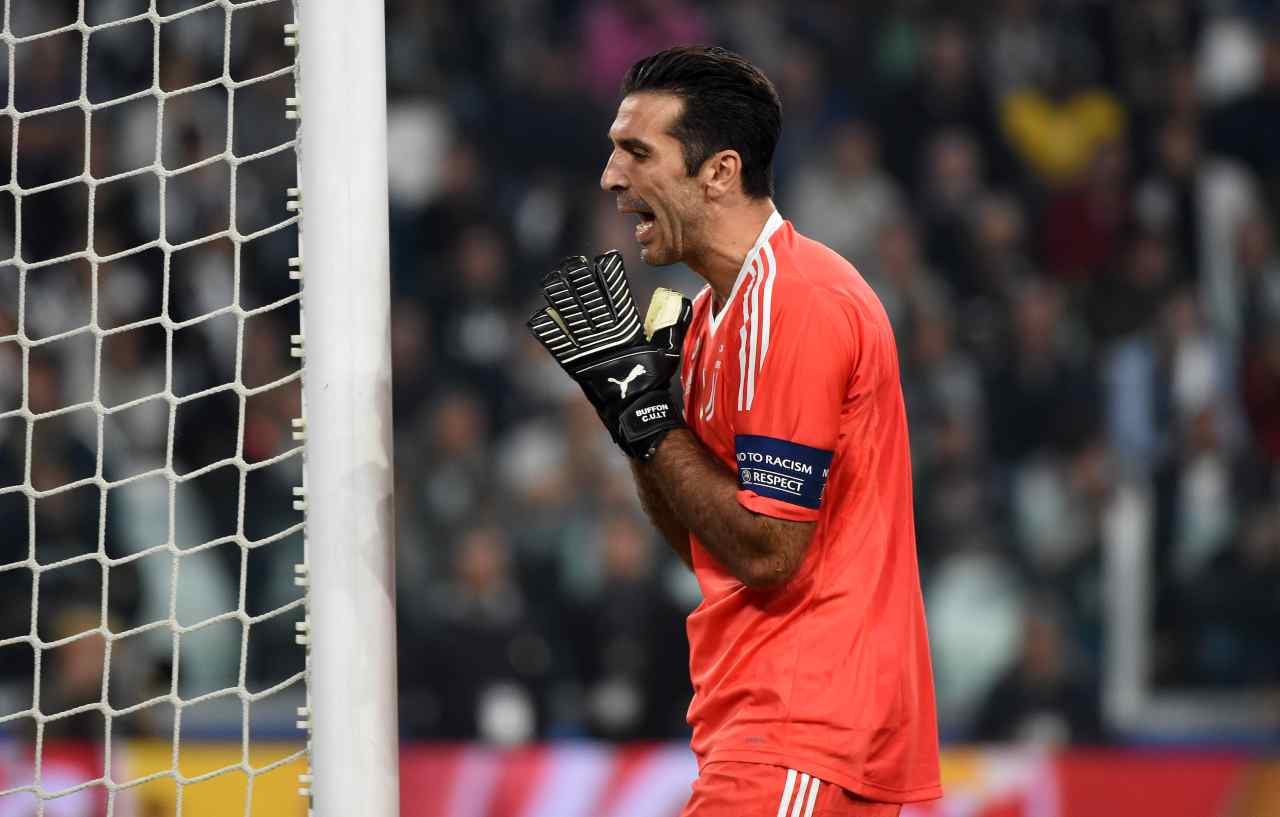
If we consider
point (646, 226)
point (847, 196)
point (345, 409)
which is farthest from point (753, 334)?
point (847, 196)

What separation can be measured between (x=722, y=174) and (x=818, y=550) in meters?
0.61

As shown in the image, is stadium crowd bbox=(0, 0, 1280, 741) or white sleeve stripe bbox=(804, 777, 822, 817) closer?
white sleeve stripe bbox=(804, 777, 822, 817)

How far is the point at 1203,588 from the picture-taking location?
648 cm

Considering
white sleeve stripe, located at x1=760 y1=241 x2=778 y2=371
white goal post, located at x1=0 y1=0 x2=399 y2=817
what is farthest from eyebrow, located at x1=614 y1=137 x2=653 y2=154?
white goal post, located at x1=0 y1=0 x2=399 y2=817

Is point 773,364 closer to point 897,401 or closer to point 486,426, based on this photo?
point 897,401

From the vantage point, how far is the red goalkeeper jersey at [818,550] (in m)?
2.41

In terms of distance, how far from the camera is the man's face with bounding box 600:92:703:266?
257 centimetres

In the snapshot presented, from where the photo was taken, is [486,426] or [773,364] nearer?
[773,364]

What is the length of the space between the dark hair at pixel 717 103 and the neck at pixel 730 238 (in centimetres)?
3

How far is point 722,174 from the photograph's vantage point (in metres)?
2.59

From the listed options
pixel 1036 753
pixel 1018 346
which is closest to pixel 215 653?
pixel 1036 753

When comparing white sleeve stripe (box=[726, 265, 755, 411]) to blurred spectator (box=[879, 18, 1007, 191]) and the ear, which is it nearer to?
the ear

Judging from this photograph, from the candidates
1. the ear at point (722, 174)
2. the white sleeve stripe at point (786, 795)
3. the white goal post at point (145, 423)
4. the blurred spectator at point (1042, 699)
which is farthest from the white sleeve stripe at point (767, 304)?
the blurred spectator at point (1042, 699)

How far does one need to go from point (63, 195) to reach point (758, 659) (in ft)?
16.0
